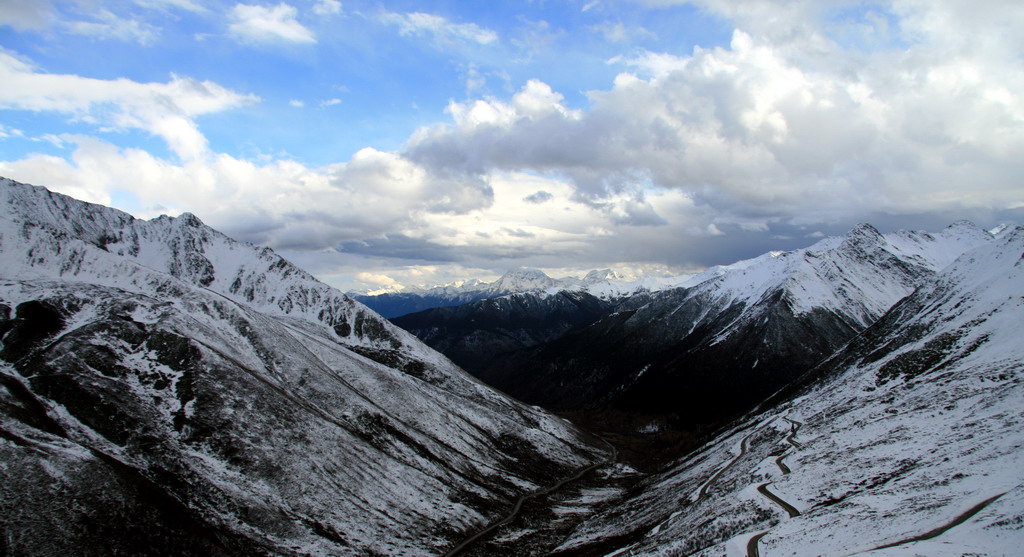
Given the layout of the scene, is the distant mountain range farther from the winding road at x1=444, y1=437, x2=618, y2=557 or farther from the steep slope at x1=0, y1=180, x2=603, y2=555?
the winding road at x1=444, y1=437, x2=618, y2=557

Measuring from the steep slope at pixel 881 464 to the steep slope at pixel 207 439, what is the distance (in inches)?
1406

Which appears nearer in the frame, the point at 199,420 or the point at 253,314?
the point at 199,420

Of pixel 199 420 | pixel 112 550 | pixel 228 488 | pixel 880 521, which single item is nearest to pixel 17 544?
pixel 112 550

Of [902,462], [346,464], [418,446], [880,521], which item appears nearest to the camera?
[880,521]

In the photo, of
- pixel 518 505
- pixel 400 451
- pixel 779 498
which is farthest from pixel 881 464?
pixel 400 451

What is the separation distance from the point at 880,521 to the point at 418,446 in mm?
94897

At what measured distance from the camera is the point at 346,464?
99.8 metres

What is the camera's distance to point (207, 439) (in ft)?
288

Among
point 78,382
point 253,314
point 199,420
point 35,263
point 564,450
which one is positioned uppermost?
point 35,263

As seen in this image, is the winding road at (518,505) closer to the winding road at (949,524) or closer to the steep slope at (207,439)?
the steep slope at (207,439)

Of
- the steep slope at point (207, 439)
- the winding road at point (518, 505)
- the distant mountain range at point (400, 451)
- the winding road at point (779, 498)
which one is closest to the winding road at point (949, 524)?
the distant mountain range at point (400, 451)

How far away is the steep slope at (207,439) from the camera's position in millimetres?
64875

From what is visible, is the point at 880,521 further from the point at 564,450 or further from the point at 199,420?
the point at 564,450

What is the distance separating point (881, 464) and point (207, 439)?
10409cm
